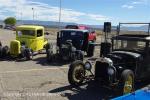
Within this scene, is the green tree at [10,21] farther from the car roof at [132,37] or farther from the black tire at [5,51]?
the car roof at [132,37]

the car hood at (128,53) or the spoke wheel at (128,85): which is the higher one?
the car hood at (128,53)

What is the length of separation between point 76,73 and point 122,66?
1.79 m

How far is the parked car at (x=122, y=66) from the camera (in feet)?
31.8

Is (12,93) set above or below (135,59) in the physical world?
below

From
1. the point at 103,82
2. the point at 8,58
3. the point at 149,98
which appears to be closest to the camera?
the point at 149,98

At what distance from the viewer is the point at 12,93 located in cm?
1028

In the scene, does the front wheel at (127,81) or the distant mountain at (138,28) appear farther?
the distant mountain at (138,28)

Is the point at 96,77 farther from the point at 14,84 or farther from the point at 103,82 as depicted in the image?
the point at 14,84

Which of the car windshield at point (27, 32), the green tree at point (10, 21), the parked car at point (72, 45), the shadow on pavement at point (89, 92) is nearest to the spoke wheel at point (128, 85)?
the shadow on pavement at point (89, 92)

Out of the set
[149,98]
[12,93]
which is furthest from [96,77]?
[149,98]

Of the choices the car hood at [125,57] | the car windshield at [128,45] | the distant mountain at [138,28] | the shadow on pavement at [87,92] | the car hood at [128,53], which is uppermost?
the distant mountain at [138,28]

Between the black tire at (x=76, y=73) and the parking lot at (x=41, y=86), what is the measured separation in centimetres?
23

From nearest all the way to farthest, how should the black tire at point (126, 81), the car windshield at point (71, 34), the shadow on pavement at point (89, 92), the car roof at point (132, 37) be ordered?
the black tire at point (126, 81) < the shadow on pavement at point (89, 92) < the car roof at point (132, 37) < the car windshield at point (71, 34)

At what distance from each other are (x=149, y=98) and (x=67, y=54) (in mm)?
10625
